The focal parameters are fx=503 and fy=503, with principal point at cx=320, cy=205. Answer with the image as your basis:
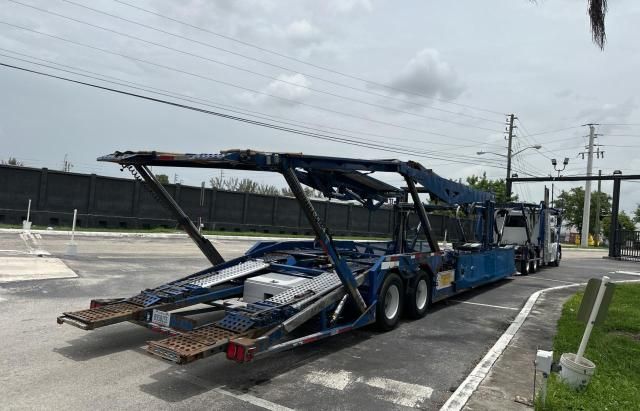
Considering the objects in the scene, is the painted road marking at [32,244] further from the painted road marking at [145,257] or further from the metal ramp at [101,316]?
the metal ramp at [101,316]

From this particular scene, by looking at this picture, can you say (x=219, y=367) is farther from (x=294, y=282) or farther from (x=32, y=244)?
(x=32, y=244)

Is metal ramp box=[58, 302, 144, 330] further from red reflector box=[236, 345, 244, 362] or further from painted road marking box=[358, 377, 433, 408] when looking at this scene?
painted road marking box=[358, 377, 433, 408]

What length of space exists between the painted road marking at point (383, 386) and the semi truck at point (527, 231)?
14.2 meters

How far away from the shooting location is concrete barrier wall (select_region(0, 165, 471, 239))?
23.8m

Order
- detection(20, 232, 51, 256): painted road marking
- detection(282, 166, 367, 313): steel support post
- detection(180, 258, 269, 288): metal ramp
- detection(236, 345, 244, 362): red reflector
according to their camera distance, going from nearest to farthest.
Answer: detection(236, 345, 244, 362): red reflector
detection(282, 166, 367, 313): steel support post
detection(180, 258, 269, 288): metal ramp
detection(20, 232, 51, 256): painted road marking

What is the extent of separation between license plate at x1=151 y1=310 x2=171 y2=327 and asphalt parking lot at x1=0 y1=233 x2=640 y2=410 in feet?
1.48

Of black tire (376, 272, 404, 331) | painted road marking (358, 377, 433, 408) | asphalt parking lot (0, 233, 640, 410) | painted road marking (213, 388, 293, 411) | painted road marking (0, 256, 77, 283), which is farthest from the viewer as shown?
painted road marking (0, 256, 77, 283)

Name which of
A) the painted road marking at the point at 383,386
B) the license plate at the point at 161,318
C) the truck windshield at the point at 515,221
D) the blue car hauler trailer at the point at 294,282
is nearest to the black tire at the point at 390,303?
the blue car hauler trailer at the point at 294,282

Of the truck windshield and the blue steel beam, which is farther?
Answer: the truck windshield

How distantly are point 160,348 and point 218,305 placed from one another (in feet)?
7.97

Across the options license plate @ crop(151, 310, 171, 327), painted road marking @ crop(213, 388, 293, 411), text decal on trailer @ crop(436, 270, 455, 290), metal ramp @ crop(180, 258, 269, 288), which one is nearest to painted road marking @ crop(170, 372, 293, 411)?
painted road marking @ crop(213, 388, 293, 411)

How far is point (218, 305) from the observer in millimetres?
7492

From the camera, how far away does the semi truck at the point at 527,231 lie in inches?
740

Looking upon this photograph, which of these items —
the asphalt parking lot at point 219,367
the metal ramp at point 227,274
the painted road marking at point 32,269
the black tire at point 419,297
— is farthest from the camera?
the painted road marking at point 32,269
